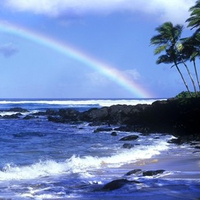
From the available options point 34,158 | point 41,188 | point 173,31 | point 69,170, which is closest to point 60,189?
point 41,188

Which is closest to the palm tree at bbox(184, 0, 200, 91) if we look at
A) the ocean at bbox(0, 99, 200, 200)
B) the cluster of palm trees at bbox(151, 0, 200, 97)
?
the cluster of palm trees at bbox(151, 0, 200, 97)

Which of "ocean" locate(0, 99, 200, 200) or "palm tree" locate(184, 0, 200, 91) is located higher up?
"palm tree" locate(184, 0, 200, 91)

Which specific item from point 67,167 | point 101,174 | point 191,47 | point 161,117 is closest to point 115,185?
point 101,174

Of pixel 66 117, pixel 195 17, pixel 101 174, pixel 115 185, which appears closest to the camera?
pixel 115 185

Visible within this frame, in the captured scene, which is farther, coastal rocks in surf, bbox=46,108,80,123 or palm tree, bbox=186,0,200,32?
coastal rocks in surf, bbox=46,108,80,123

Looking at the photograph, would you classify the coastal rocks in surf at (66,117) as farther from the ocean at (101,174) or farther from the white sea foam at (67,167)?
the white sea foam at (67,167)

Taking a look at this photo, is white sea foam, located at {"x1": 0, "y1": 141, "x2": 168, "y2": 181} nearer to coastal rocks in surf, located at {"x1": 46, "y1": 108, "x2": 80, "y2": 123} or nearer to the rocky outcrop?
the rocky outcrop

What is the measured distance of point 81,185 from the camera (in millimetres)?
10070

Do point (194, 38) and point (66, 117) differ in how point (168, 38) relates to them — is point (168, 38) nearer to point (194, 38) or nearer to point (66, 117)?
point (194, 38)

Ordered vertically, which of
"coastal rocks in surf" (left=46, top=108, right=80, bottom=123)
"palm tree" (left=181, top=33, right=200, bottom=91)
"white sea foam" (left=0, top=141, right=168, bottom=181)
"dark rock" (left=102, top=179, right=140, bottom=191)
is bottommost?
"white sea foam" (left=0, top=141, right=168, bottom=181)

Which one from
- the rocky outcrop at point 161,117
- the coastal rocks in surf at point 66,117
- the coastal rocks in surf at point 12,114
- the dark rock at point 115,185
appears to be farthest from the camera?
the coastal rocks in surf at point 12,114

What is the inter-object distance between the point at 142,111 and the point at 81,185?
25.8 meters

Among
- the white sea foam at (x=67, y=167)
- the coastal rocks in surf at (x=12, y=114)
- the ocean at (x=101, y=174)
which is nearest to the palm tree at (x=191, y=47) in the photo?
the ocean at (x=101, y=174)

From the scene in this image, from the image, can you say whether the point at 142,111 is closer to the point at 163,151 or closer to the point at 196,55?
the point at 196,55
